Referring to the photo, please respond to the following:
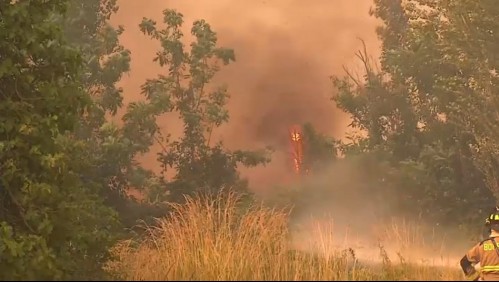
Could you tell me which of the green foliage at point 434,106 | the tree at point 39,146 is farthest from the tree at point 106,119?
the tree at point 39,146

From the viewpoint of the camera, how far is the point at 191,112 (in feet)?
102

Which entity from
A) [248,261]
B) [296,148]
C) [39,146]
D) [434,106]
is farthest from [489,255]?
[296,148]

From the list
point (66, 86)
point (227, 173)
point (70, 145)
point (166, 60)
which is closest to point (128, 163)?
point (227, 173)

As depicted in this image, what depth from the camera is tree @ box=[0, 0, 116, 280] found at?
8367 mm

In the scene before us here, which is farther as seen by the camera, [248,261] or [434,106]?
[434,106]

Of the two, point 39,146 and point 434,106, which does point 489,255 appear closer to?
point 39,146

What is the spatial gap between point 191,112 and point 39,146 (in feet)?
73.7

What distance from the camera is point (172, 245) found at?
27.0 ft

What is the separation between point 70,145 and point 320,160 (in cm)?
2942

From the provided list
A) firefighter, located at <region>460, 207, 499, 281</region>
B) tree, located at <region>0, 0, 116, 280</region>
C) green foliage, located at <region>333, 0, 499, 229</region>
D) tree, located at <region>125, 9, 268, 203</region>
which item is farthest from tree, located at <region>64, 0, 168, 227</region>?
firefighter, located at <region>460, 207, 499, 281</region>

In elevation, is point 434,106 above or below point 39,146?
above

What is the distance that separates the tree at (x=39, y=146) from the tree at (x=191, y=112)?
1847cm

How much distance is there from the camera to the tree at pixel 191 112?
94.2 feet

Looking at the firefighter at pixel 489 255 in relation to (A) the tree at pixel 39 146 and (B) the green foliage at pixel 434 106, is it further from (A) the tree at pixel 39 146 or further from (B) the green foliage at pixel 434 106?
(B) the green foliage at pixel 434 106
